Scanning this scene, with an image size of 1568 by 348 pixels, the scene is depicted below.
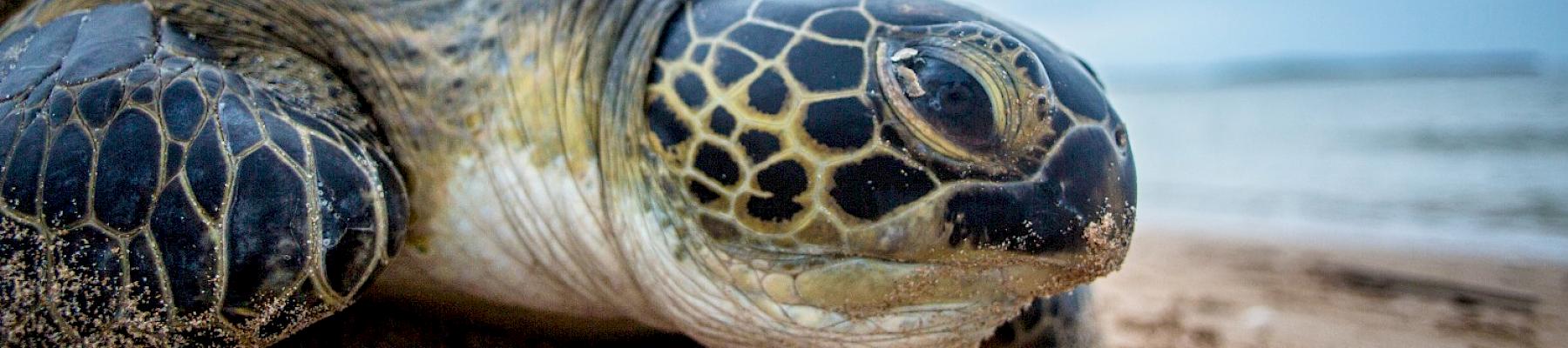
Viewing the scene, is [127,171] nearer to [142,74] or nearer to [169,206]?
[169,206]

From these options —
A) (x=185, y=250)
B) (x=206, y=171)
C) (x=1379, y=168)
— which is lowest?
(x=185, y=250)

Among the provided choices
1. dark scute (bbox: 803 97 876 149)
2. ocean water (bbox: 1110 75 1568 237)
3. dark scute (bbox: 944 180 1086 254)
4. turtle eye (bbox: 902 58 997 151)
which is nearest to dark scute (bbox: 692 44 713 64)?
dark scute (bbox: 803 97 876 149)

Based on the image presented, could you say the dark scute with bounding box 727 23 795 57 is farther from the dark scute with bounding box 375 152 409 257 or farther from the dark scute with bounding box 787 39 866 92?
the dark scute with bounding box 375 152 409 257

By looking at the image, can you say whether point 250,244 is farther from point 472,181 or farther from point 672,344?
point 672,344

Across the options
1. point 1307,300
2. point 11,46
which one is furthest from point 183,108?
point 1307,300

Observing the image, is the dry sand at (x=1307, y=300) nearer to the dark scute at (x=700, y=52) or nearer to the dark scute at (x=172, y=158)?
the dark scute at (x=172, y=158)

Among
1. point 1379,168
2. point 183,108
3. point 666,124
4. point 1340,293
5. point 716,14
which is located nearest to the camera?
point 183,108
